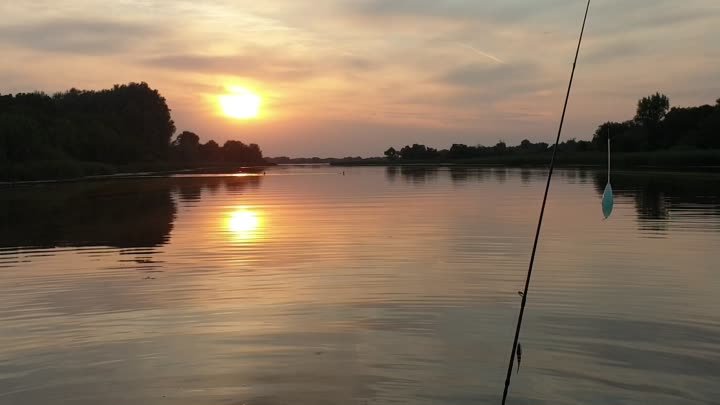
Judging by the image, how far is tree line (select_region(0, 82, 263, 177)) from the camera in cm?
8431

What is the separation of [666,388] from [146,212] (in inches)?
1236

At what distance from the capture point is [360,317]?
Answer: 11.6 metres

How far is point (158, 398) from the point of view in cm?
800

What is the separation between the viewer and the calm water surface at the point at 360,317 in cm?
826

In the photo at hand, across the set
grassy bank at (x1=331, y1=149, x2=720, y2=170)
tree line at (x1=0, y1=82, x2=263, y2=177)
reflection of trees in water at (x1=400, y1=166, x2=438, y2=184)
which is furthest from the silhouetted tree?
tree line at (x1=0, y1=82, x2=263, y2=177)

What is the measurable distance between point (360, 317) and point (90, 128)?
12212 cm

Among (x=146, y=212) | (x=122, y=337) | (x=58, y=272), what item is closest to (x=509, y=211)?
(x=146, y=212)

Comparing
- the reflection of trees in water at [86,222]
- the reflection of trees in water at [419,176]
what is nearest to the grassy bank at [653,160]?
the reflection of trees in water at [419,176]

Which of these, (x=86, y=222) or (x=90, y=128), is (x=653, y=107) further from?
(x=86, y=222)

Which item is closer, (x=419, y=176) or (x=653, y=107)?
(x=419, y=176)

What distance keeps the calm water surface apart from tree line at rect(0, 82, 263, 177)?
68.1m

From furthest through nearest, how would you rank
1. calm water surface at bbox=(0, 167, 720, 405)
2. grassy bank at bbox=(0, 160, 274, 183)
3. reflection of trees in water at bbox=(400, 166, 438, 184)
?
reflection of trees in water at bbox=(400, 166, 438, 184) < grassy bank at bbox=(0, 160, 274, 183) < calm water surface at bbox=(0, 167, 720, 405)

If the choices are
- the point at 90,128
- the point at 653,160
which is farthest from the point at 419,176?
the point at 90,128

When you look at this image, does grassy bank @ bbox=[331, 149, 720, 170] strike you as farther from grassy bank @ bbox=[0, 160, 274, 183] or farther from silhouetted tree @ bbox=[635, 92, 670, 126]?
grassy bank @ bbox=[0, 160, 274, 183]
